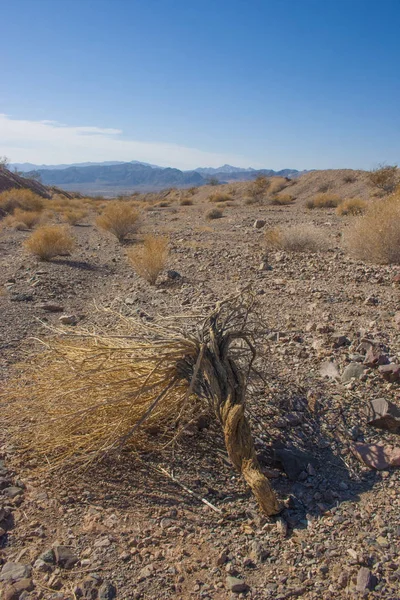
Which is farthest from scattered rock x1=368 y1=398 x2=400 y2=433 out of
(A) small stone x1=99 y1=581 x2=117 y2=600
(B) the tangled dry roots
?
(A) small stone x1=99 y1=581 x2=117 y2=600

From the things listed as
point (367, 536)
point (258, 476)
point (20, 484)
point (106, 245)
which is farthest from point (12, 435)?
point (106, 245)

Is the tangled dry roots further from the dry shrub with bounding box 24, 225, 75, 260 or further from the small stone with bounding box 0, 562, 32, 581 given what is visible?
the dry shrub with bounding box 24, 225, 75, 260

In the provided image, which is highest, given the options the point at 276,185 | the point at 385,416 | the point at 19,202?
the point at 276,185

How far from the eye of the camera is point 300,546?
7.54 feet

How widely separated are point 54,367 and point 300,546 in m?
1.87

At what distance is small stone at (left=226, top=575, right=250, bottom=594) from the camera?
6.81ft

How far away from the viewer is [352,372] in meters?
3.79

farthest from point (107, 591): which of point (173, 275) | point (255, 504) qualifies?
point (173, 275)

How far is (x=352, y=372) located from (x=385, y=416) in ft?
2.10

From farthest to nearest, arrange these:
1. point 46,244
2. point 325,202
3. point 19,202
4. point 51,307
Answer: point 19,202, point 325,202, point 46,244, point 51,307

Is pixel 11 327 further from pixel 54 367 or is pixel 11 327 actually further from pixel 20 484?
pixel 20 484

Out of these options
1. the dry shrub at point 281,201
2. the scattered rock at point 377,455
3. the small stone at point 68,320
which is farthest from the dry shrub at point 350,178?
the scattered rock at point 377,455

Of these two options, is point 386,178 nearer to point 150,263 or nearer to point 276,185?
point 276,185

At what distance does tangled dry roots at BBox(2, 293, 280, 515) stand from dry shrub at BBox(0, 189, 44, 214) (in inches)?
902
